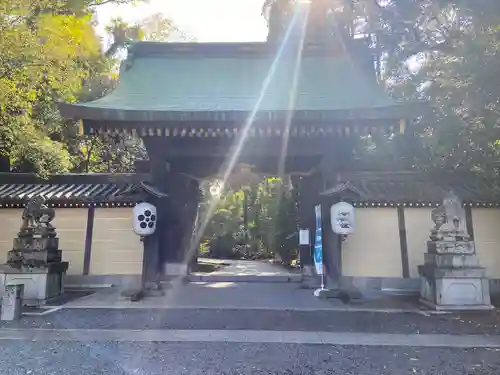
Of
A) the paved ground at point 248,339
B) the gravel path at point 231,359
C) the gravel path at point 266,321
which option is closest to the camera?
the gravel path at point 231,359

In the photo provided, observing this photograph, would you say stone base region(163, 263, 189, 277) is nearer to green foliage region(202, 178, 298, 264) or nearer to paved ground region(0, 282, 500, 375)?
paved ground region(0, 282, 500, 375)

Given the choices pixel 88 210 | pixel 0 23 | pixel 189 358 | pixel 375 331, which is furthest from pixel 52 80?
pixel 375 331

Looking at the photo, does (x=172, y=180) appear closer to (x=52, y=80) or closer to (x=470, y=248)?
(x=52, y=80)

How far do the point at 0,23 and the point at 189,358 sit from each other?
7.33 m

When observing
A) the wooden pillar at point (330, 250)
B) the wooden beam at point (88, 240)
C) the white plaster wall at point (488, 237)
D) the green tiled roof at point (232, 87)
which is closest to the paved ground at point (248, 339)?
the wooden pillar at point (330, 250)

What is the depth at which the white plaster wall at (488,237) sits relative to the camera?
8.81 meters

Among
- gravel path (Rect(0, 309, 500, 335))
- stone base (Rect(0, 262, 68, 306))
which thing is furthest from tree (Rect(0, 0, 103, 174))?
gravel path (Rect(0, 309, 500, 335))

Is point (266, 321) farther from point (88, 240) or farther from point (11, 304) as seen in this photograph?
point (88, 240)

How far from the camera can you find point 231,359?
423cm

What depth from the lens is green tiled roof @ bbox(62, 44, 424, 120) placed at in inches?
309

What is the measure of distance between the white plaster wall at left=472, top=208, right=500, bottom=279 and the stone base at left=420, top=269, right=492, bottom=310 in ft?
7.51

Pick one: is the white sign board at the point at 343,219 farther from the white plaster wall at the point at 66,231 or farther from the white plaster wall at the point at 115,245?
the white plaster wall at the point at 66,231

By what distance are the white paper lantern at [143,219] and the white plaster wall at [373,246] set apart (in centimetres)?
456

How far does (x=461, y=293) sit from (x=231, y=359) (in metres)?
4.89
